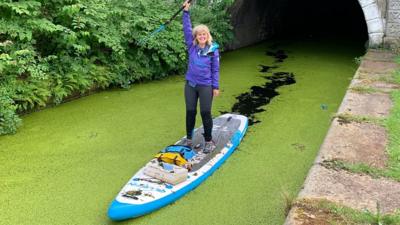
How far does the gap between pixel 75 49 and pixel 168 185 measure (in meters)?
3.66

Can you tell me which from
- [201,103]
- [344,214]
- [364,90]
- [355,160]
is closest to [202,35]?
[201,103]

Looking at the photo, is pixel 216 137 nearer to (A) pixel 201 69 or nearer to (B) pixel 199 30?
(A) pixel 201 69

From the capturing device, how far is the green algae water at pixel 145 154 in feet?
13.2

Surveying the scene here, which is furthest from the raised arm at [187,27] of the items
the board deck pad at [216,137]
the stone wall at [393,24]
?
the stone wall at [393,24]

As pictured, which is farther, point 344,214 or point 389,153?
point 389,153

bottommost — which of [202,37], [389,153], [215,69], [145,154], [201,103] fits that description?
[145,154]

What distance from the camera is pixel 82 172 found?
474 cm

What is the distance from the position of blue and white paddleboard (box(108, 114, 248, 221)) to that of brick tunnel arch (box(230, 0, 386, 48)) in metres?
5.07

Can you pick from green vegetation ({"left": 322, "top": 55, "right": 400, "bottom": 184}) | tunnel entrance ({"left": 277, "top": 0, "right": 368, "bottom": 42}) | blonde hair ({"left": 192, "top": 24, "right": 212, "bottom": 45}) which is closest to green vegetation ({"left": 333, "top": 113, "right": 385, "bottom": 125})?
green vegetation ({"left": 322, "top": 55, "right": 400, "bottom": 184})

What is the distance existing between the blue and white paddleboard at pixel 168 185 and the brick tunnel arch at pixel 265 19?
5.07m

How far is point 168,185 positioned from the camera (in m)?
4.18

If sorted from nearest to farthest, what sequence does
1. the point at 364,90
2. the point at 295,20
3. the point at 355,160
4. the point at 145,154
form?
the point at 355,160
the point at 145,154
the point at 364,90
the point at 295,20

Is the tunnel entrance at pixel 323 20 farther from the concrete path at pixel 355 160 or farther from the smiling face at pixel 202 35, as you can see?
the smiling face at pixel 202 35

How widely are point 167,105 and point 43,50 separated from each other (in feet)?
6.66
